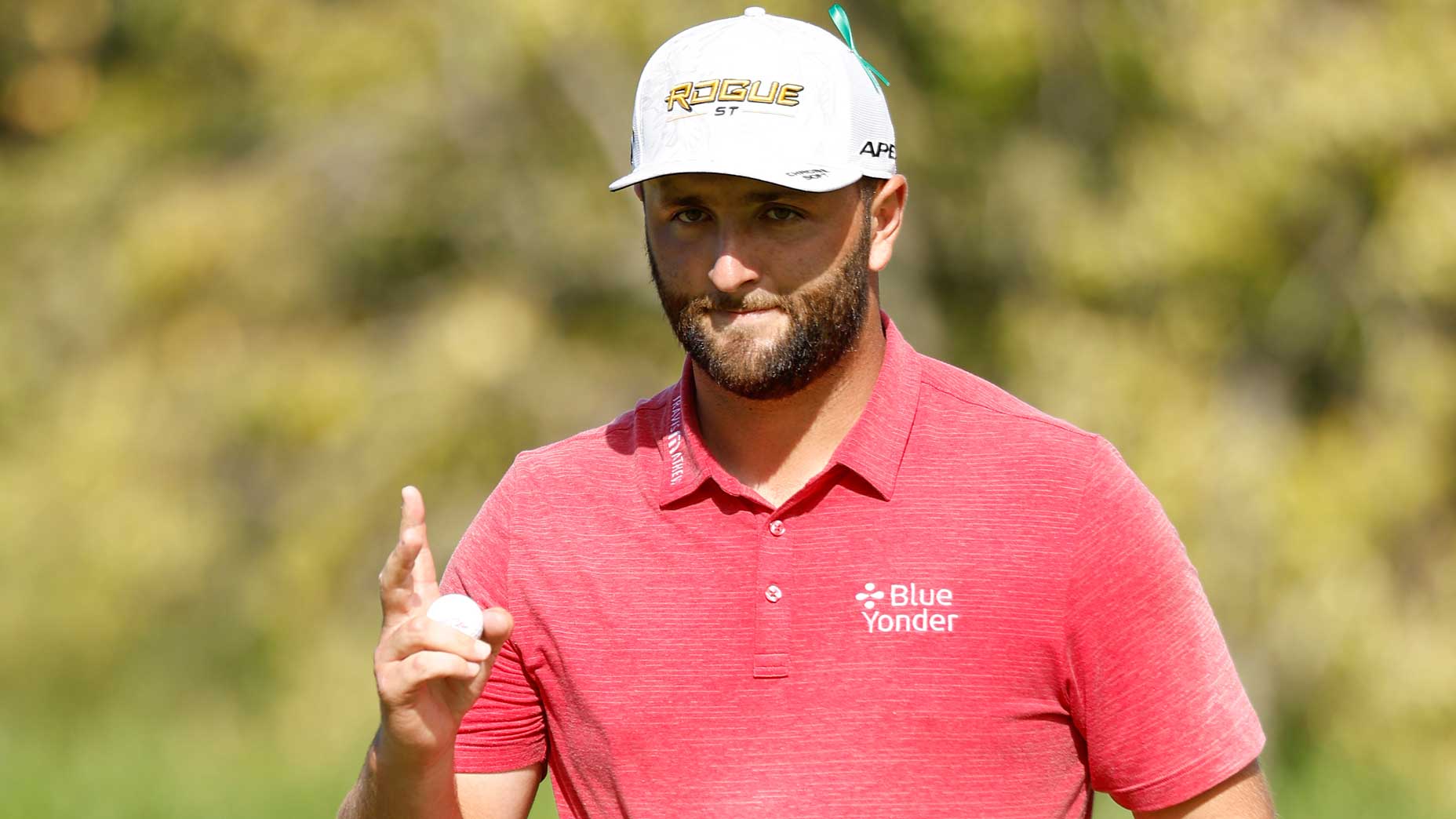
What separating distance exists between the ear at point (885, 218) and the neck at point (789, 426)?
78mm

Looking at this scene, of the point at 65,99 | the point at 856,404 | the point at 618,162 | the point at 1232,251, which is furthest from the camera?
the point at 65,99

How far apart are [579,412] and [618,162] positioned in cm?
128

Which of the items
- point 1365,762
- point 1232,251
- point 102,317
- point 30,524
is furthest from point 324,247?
point 1365,762

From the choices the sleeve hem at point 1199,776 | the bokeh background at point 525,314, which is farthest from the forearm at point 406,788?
the bokeh background at point 525,314

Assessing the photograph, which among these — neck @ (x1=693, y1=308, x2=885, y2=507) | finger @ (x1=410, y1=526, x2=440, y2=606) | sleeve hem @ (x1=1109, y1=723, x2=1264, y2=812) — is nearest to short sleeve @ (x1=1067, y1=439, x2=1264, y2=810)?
sleeve hem @ (x1=1109, y1=723, x2=1264, y2=812)

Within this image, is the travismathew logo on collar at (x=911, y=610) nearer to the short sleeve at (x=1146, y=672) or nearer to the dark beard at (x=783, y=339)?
the short sleeve at (x=1146, y=672)

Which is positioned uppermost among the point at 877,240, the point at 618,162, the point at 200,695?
the point at 877,240

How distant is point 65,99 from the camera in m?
10.9

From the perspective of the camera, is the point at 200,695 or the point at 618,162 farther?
the point at 200,695

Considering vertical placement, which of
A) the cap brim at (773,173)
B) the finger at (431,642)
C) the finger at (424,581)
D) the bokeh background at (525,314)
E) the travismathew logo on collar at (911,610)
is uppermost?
the cap brim at (773,173)

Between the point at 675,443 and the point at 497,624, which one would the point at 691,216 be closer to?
the point at 675,443

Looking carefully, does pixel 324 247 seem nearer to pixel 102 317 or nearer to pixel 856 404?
pixel 102 317

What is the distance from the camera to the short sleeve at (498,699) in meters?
2.86

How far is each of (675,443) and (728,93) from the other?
53 centimetres
